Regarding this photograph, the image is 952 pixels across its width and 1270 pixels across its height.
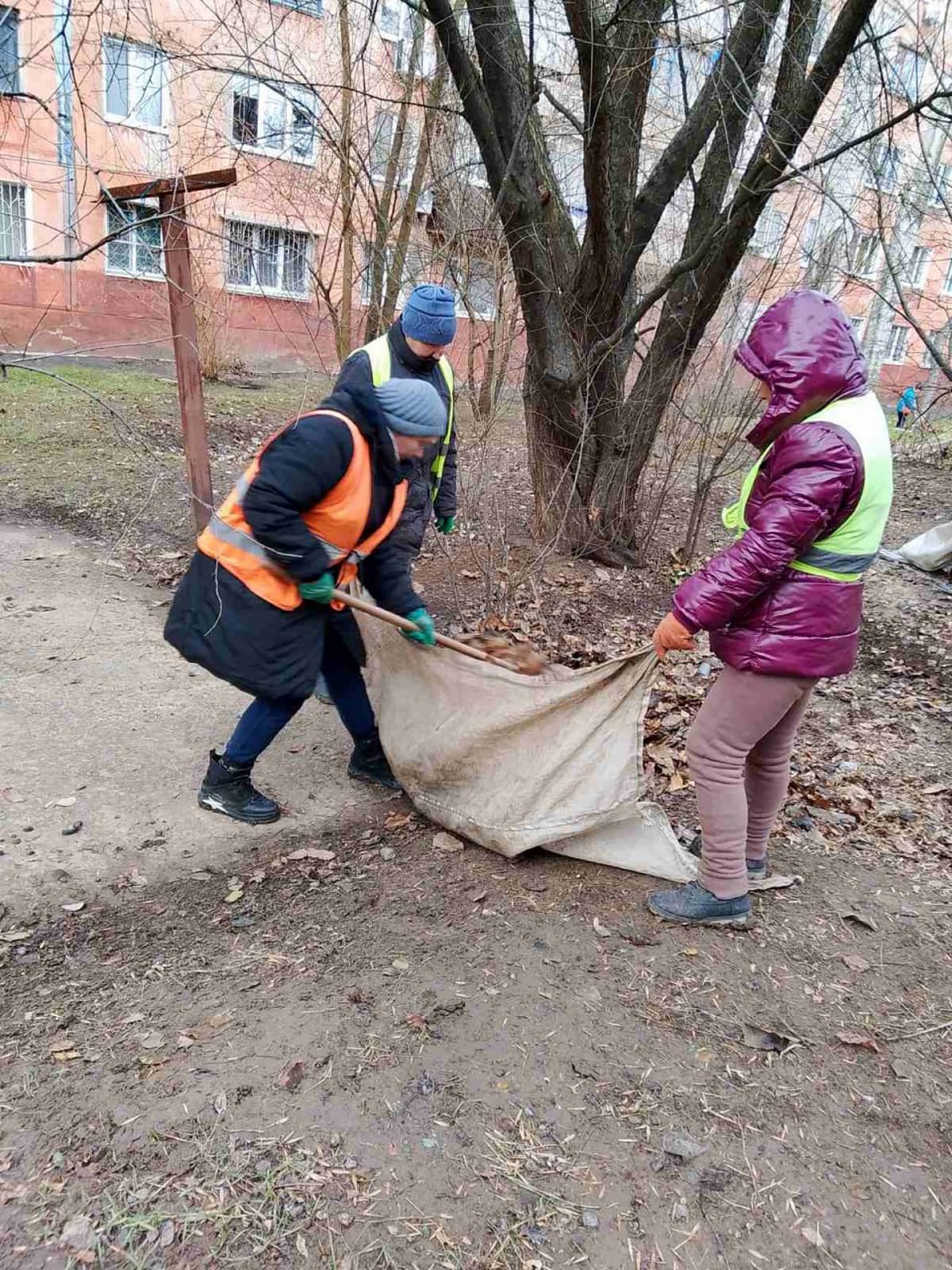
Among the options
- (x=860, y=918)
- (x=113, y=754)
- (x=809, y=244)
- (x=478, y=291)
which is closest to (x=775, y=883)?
(x=860, y=918)

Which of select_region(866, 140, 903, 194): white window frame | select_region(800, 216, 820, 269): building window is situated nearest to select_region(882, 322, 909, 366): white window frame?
select_region(800, 216, 820, 269): building window

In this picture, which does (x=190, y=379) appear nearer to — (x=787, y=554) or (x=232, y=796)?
(x=232, y=796)

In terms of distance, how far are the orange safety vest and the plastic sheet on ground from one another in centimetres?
657

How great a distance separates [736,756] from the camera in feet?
9.12

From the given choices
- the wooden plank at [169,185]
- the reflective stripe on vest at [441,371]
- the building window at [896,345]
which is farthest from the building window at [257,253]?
the building window at [896,345]

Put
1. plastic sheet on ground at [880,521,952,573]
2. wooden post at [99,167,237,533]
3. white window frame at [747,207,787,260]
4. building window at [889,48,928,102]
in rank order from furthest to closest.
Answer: plastic sheet on ground at [880,521,952,573], white window frame at [747,207,787,260], building window at [889,48,928,102], wooden post at [99,167,237,533]

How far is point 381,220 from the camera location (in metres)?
5.88

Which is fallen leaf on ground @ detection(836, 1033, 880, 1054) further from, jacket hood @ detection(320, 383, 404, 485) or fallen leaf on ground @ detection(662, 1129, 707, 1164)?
jacket hood @ detection(320, 383, 404, 485)

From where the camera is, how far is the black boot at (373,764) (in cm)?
387

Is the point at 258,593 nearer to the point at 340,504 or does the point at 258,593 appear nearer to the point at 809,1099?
the point at 340,504

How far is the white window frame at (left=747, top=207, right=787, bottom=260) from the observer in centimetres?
648

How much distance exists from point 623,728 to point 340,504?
1.22 meters

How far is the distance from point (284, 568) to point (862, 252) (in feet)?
20.8

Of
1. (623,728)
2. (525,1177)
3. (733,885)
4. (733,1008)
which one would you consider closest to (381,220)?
(623,728)
